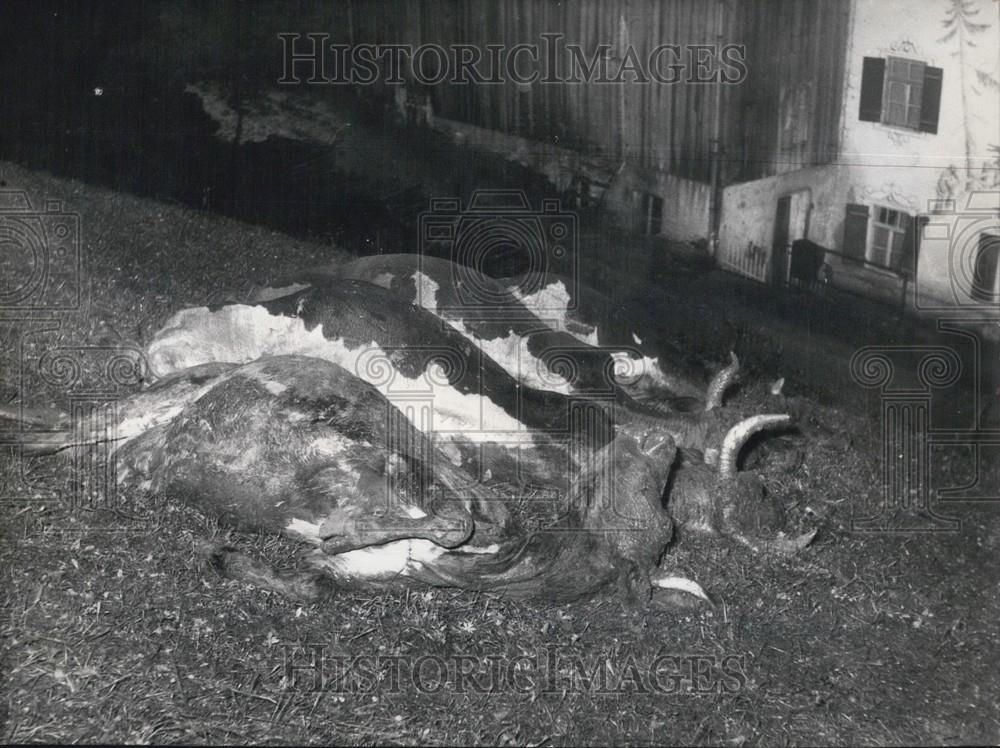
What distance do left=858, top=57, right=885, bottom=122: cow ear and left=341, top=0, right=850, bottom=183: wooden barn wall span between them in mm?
123

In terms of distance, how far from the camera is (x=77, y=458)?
185 inches

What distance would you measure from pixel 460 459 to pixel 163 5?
2.74 meters

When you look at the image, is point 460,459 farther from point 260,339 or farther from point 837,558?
point 837,558

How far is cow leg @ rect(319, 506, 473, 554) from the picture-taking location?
4.08 m

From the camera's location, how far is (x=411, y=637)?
405cm

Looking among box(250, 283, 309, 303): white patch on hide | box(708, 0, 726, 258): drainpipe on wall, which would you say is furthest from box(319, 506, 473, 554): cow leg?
box(708, 0, 726, 258): drainpipe on wall

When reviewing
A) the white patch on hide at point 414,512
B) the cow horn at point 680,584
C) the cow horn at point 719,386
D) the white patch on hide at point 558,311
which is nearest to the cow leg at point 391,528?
the white patch on hide at point 414,512

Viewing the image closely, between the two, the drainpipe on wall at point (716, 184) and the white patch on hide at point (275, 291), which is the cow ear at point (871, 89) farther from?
the white patch on hide at point (275, 291)

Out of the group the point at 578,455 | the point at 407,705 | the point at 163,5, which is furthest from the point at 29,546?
the point at 163,5

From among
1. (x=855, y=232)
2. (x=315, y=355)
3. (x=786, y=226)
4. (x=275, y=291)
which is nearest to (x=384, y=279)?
(x=275, y=291)

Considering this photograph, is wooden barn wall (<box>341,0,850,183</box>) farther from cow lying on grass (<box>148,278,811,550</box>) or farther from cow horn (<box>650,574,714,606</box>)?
cow horn (<box>650,574,714,606</box>)

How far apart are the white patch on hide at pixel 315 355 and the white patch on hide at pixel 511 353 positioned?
51cm

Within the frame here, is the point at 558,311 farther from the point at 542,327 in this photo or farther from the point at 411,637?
the point at 411,637

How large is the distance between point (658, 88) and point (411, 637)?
126 inches
